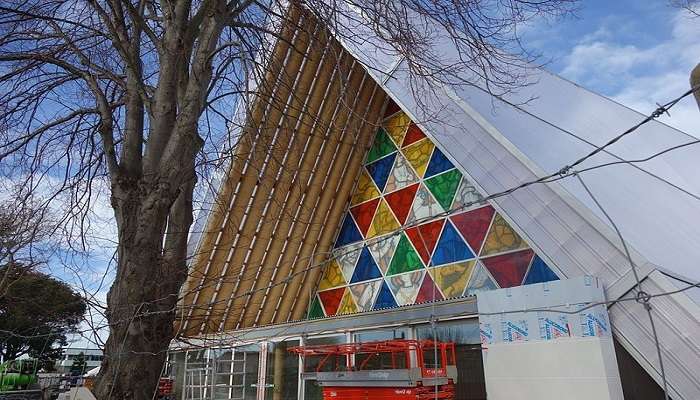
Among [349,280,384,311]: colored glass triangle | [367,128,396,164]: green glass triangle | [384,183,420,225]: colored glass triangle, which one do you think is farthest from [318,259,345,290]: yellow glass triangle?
[367,128,396,164]: green glass triangle

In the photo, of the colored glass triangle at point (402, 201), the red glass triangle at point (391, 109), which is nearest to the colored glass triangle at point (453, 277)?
the colored glass triangle at point (402, 201)

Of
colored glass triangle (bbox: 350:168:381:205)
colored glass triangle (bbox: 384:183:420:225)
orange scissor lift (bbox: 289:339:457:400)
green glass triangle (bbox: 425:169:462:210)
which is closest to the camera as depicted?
orange scissor lift (bbox: 289:339:457:400)

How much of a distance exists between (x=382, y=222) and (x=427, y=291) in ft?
6.71

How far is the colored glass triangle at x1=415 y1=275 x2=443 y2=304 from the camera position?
9391mm

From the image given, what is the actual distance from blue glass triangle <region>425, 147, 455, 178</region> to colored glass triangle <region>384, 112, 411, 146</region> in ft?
3.50

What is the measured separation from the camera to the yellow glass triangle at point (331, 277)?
11547mm

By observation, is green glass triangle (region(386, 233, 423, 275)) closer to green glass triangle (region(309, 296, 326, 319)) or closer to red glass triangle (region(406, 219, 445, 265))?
red glass triangle (region(406, 219, 445, 265))

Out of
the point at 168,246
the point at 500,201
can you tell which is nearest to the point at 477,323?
the point at 500,201

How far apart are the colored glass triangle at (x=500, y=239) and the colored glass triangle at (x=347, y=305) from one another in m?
3.48

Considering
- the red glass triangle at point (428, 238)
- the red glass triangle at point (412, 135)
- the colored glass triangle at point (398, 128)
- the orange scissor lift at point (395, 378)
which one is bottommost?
the orange scissor lift at point (395, 378)

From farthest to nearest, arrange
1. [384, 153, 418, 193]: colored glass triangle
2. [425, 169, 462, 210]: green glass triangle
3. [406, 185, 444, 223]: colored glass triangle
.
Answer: [384, 153, 418, 193]: colored glass triangle → [406, 185, 444, 223]: colored glass triangle → [425, 169, 462, 210]: green glass triangle

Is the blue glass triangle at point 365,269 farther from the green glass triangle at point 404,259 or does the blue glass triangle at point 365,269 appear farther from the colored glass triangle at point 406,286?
the colored glass triangle at point 406,286

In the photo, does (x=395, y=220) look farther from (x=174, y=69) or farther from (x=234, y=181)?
(x=174, y=69)

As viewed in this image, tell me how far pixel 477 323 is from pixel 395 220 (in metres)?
4.82
